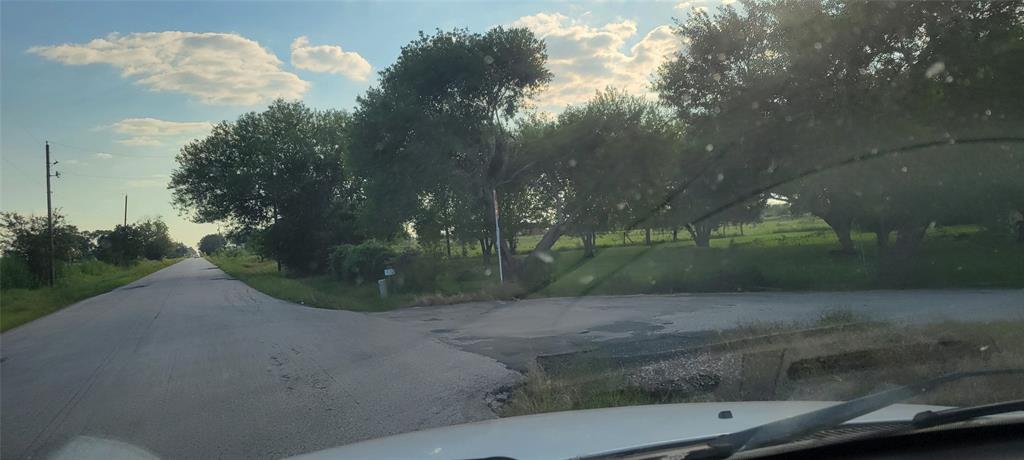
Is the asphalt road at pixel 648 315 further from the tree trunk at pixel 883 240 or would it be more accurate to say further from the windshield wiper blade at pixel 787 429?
the tree trunk at pixel 883 240

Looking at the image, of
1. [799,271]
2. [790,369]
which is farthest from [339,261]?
[790,369]

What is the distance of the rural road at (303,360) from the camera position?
272 inches

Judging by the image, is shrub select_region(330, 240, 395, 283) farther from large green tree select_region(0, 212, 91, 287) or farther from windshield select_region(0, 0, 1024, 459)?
large green tree select_region(0, 212, 91, 287)

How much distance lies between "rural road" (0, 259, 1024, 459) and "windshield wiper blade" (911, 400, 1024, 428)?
14.6 ft

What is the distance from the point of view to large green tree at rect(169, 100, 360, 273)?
52.2 meters

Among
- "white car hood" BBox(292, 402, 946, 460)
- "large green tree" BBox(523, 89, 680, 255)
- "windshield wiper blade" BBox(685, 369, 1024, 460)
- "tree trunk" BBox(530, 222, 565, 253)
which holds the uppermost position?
"large green tree" BBox(523, 89, 680, 255)

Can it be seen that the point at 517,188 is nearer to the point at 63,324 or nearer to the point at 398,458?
the point at 63,324

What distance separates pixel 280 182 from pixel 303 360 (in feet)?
145

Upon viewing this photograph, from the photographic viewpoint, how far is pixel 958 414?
10.1ft

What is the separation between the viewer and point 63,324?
68.2 feet

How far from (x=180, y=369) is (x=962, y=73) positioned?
20582 mm

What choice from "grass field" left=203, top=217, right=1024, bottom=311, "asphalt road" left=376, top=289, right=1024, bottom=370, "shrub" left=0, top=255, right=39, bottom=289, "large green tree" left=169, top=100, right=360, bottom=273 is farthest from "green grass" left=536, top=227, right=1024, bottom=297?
"shrub" left=0, top=255, right=39, bottom=289

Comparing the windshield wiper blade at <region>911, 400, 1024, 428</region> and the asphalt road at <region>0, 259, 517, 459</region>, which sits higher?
the windshield wiper blade at <region>911, 400, 1024, 428</region>

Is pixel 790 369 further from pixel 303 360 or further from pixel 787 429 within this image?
pixel 303 360
